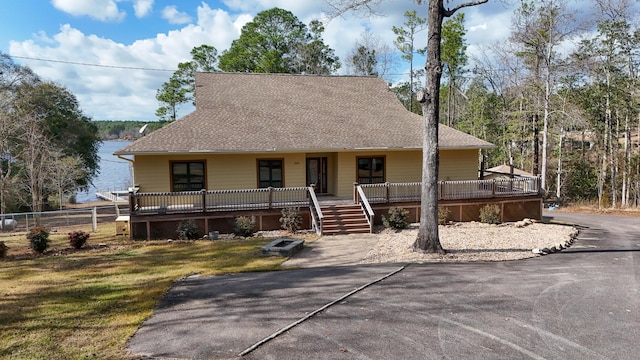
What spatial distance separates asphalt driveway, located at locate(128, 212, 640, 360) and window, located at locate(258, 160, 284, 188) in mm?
8509

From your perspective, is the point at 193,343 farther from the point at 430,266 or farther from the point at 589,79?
the point at 589,79

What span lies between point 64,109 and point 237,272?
3375 centimetres

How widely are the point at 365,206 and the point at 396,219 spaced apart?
1362mm

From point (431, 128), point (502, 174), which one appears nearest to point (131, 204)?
point (431, 128)

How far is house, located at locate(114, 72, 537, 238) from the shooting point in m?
15.7

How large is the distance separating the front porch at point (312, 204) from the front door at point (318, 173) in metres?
0.96

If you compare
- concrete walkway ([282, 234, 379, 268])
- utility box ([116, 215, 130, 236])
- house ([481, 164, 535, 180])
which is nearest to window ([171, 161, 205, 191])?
utility box ([116, 215, 130, 236])

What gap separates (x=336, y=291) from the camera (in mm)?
8227

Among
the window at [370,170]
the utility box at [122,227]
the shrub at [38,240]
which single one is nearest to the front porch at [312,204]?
the utility box at [122,227]

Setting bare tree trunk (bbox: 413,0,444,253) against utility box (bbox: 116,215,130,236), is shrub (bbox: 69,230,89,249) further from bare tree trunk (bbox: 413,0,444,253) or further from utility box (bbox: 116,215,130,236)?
bare tree trunk (bbox: 413,0,444,253)

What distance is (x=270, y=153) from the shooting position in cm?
1775

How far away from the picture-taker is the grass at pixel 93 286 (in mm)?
5988

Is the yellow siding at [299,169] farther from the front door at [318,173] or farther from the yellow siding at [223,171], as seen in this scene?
the front door at [318,173]

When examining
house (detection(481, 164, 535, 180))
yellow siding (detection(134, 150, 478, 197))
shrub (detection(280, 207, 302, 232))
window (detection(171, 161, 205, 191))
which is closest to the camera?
shrub (detection(280, 207, 302, 232))
